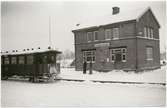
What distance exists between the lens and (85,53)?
19.5 m

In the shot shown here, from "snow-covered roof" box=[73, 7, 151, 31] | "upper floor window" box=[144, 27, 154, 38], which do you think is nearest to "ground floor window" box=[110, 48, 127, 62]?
"upper floor window" box=[144, 27, 154, 38]

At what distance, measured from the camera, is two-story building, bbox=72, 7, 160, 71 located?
1485 cm

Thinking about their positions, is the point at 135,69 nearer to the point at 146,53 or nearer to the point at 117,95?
the point at 146,53

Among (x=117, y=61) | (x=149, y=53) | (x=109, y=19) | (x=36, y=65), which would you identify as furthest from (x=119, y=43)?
(x=36, y=65)

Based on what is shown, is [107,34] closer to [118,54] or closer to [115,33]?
[115,33]

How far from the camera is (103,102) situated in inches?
268

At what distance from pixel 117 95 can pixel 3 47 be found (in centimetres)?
445

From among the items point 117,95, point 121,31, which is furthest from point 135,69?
point 117,95

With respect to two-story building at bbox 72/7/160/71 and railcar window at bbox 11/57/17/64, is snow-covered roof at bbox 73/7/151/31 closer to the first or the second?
two-story building at bbox 72/7/160/71

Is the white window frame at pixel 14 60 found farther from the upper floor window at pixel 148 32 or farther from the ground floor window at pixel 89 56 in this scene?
the upper floor window at pixel 148 32

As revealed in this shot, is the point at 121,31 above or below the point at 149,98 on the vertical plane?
above

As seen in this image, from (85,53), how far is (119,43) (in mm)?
3666

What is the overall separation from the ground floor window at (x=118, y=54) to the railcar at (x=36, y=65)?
5748mm

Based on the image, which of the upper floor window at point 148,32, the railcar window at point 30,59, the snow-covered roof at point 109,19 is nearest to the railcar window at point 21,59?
the railcar window at point 30,59
